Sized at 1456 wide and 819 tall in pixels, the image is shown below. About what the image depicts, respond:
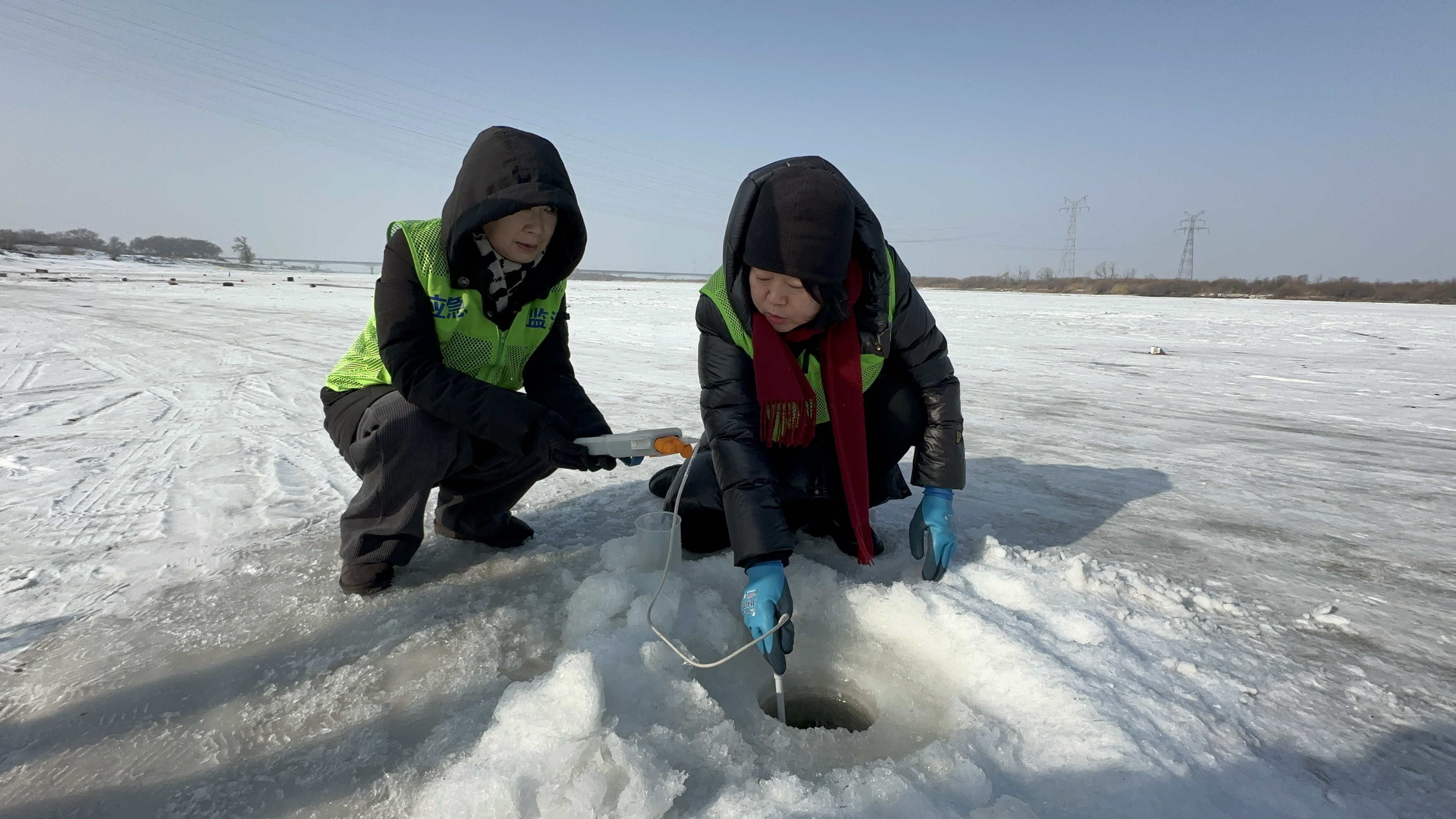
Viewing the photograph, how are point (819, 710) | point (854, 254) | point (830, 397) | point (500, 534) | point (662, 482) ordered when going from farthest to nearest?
1. point (662, 482)
2. point (500, 534)
3. point (830, 397)
4. point (854, 254)
5. point (819, 710)

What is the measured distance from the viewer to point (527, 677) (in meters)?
1.61

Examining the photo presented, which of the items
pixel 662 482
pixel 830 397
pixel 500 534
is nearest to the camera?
pixel 830 397

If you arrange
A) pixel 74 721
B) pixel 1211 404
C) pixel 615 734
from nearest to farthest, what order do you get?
1. pixel 615 734
2. pixel 74 721
3. pixel 1211 404

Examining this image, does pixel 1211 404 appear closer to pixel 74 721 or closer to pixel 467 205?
pixel 467 205

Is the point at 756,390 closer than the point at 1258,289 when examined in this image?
Yes

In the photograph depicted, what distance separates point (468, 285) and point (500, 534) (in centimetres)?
86

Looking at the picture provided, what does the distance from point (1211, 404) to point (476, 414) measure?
5.16 metres

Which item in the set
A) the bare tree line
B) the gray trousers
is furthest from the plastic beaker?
the bare tree line

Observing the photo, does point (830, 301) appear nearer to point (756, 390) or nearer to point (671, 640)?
point (756, 390)

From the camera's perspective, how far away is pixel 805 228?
1.64m

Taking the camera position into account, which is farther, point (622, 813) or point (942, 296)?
point (942, 296)

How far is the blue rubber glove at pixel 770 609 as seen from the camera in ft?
5.28

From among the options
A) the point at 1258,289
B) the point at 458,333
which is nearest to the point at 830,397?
the point at 458,333

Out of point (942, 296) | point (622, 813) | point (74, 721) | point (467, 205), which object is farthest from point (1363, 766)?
point (942, 296)
